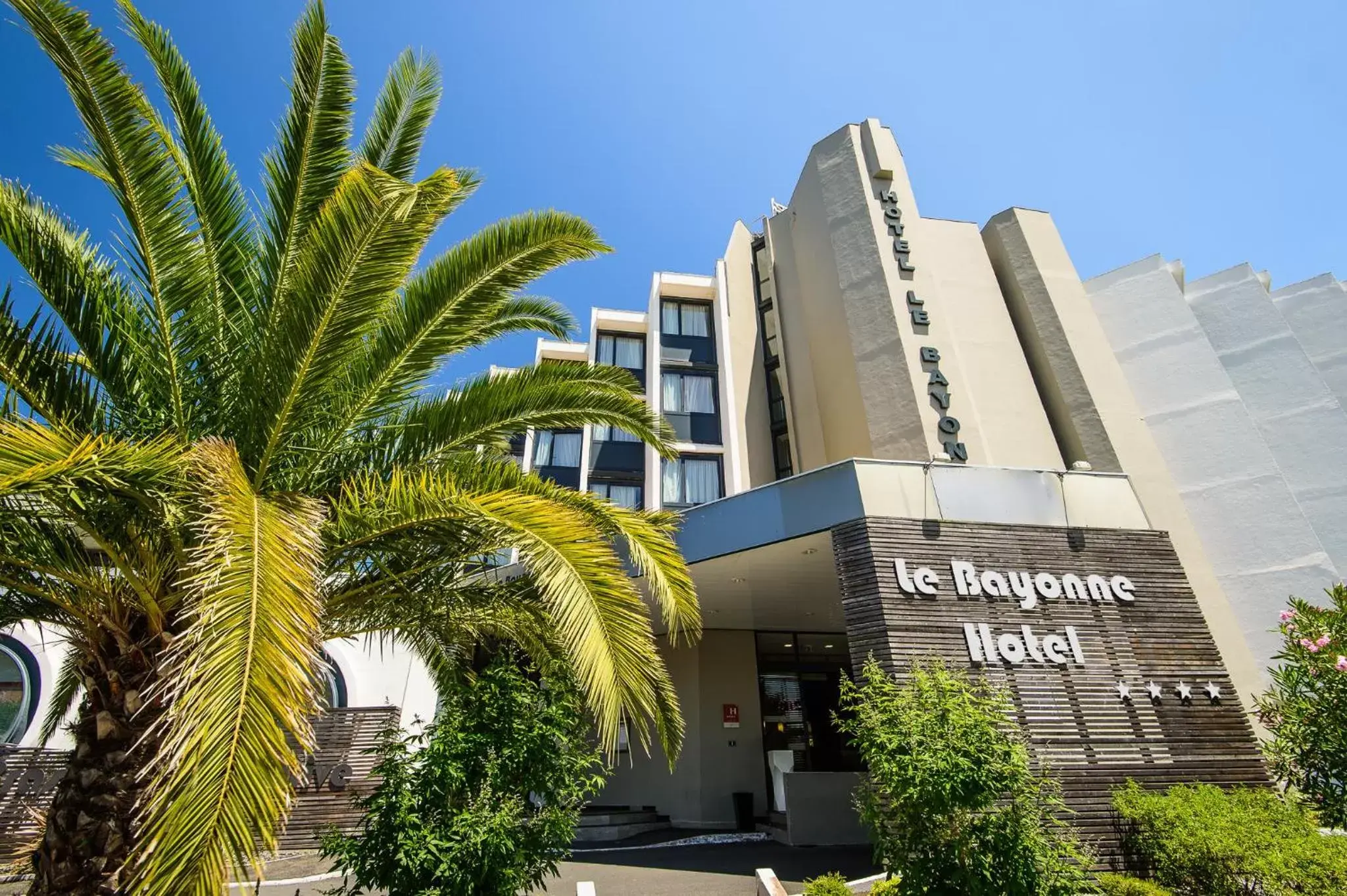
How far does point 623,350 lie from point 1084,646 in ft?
65.6

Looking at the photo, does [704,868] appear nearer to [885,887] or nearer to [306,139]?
[885,887]

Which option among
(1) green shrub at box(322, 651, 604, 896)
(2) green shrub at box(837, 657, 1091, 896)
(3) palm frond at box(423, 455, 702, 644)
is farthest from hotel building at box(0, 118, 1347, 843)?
Result: (1) green shrub at box(322, 651, 604, 896)

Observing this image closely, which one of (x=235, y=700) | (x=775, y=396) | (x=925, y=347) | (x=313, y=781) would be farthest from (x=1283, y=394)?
(x=313, y=781)

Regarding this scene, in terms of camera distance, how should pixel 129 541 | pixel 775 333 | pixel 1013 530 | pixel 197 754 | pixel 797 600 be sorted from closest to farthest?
pixel 197 754, pixel 129 541, pixel 1013 530, pixel 797 600, pixel 775 333

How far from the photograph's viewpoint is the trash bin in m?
15.4

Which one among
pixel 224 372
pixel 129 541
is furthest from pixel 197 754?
pixel 224 372

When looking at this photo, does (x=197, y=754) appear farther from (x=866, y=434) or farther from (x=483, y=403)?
(x=866, y=434)

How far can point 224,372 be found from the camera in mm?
5520

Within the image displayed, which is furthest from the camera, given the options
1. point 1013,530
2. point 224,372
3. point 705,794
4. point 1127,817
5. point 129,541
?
point 705,794

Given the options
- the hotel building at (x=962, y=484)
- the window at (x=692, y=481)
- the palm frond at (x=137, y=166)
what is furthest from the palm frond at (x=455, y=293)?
the window at (x=692, y=481)

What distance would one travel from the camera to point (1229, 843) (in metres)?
7.04

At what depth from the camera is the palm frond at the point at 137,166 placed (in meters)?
4.70

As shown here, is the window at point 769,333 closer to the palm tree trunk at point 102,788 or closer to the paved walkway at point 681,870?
the paved walkway at point 681,870

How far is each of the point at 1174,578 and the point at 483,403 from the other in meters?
11.5
